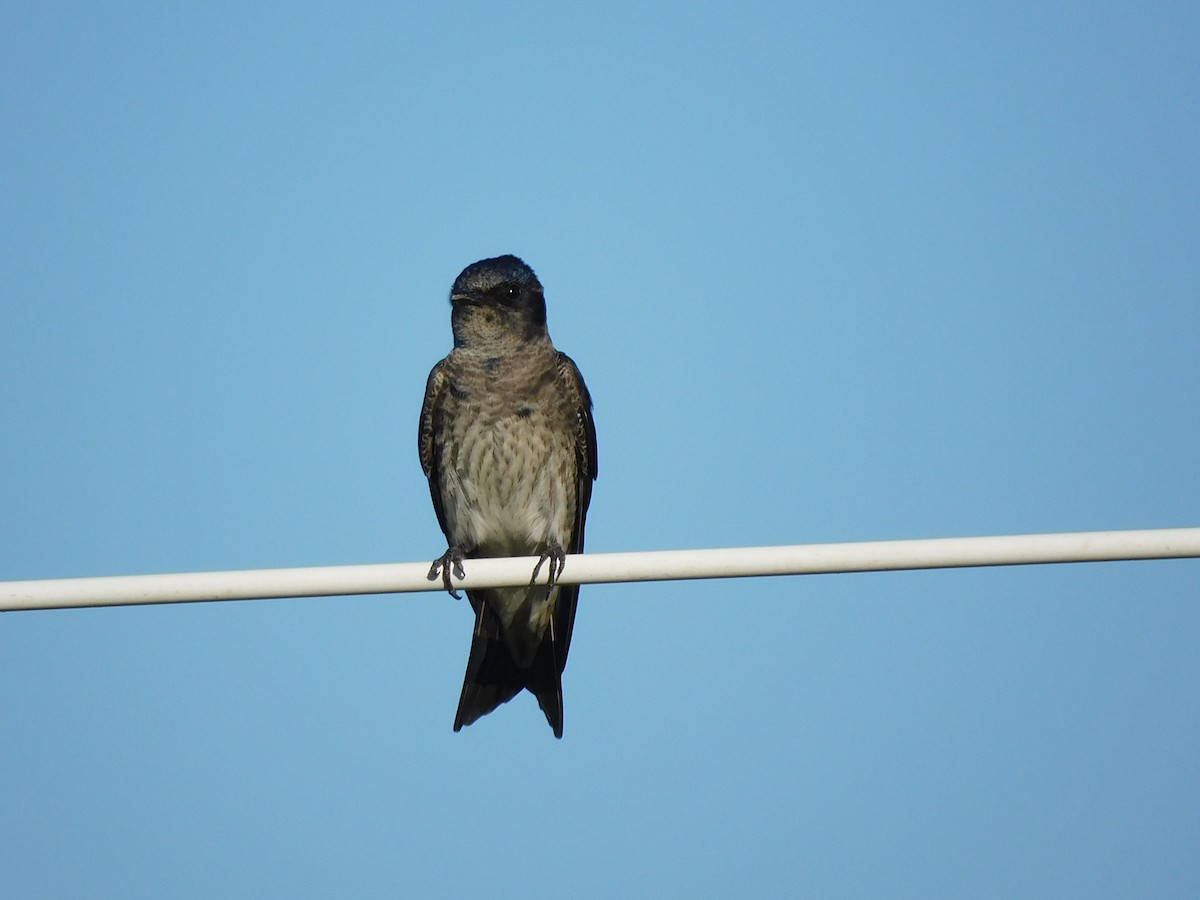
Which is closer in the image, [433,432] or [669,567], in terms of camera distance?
[669,567]

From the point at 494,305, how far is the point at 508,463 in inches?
37.1

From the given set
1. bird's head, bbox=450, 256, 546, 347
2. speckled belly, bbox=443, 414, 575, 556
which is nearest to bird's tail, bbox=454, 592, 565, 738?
speckled belly, bbox=443, 414, 575, 556

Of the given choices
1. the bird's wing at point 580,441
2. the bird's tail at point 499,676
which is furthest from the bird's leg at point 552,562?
the bird's tail at point 499,676

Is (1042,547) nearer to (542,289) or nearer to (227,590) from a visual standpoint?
(227,590)

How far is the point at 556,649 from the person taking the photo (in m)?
7.59

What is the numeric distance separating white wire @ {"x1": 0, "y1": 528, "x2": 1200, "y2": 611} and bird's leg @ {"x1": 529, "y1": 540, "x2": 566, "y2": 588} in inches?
15.3

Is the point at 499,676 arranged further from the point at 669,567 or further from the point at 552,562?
the point at 669,567

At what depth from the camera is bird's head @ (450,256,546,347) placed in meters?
7.99

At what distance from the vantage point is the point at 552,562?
6562 mm

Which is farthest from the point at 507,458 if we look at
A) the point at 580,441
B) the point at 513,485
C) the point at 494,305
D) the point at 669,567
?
the point at 669,567

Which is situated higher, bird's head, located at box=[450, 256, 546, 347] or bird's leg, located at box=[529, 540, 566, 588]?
bird's head, located at box=[450, 256, 546, 347]

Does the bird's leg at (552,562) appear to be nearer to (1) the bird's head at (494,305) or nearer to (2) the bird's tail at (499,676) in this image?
(2) the bird's tail at (499,676)

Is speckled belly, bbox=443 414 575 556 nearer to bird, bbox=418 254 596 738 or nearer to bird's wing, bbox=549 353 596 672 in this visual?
bird, bbox=418 254 596 738

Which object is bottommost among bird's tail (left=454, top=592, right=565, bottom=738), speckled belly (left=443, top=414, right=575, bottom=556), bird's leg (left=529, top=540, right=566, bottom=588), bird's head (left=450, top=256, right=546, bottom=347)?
bird's tail (left=454, top=592, right=565, bottom=738)
